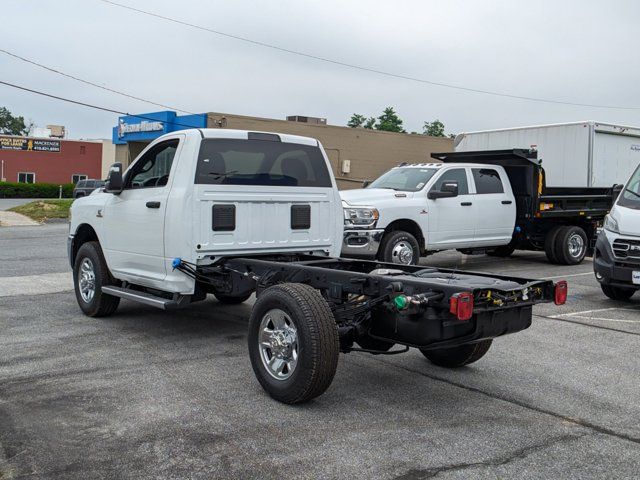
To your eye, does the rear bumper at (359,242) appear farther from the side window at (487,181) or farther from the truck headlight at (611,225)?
the truck headlight at (611,225)

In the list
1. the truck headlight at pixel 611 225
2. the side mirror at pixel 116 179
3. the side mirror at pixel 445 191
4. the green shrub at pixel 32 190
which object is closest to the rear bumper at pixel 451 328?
the side mirror at pixel 116 179

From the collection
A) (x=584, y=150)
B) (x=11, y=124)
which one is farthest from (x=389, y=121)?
(x=11, y=124)

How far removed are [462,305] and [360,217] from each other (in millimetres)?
6602

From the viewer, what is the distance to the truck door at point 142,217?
22.9ft

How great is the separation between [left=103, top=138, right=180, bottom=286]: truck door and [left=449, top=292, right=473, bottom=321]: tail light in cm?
340

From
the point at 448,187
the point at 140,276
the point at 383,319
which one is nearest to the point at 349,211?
the point at 448,187

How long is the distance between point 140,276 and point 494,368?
147 inches

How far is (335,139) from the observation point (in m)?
32.7

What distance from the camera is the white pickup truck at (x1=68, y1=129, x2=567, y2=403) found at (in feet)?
16.3

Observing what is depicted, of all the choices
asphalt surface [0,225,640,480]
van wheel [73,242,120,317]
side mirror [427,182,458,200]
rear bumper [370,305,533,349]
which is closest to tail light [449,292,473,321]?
rear bumper [370,305,533,349]

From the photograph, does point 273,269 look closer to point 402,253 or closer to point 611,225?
point 402,253

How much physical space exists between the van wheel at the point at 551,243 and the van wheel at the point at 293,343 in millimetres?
10116

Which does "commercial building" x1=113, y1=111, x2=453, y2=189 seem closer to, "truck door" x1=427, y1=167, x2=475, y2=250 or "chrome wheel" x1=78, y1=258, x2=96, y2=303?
"truck door" x1=427, y1=167, x2=475, y2=250

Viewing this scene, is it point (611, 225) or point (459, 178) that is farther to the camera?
point (459, 178)
